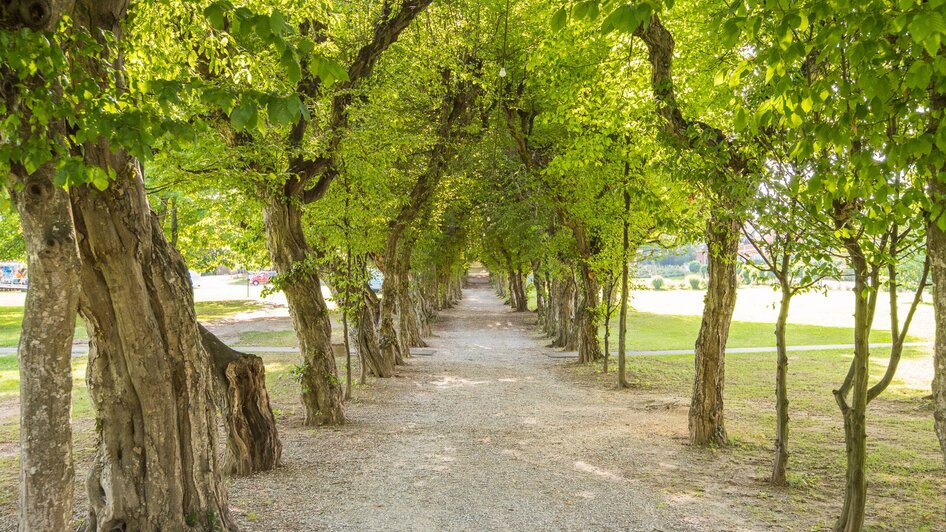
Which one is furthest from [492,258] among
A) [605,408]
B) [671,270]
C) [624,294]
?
[671,270]

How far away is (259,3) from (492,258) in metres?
30.6

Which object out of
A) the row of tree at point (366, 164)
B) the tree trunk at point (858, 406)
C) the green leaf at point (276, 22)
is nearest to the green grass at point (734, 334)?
the row of tree at point (366, 164)

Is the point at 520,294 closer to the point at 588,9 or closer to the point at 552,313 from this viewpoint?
the point at 552,313

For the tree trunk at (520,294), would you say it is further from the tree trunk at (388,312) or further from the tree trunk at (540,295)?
the tree trunk at (388,312)

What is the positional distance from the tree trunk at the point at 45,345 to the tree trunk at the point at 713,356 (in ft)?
27.0

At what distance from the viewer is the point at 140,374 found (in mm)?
5328

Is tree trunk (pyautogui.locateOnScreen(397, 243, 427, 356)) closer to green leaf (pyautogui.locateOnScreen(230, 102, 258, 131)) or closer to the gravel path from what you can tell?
the gravel path

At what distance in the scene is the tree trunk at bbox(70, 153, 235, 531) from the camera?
5.11 m

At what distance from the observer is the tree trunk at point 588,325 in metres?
20.8

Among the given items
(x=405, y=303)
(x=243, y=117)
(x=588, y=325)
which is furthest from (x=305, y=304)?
(x=405, y=303)

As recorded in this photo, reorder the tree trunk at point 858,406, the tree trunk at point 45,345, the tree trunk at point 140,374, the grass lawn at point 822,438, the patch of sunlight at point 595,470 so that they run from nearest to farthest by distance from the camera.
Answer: the tree trunk at point 45,345 < the tree trunk at point 140,374 < the tree trunk at point 858,406 < the grass lawn at point 822,438 < the patch of sunlight at point 595,470

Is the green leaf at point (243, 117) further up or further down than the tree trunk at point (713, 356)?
further up

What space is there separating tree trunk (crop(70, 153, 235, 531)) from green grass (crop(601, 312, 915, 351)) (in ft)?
70.9

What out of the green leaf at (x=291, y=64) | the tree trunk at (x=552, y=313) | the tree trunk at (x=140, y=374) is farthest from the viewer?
the tree trunk at (x=552, y=313)
